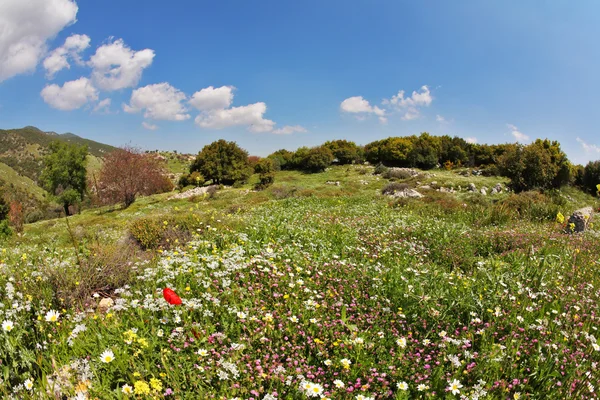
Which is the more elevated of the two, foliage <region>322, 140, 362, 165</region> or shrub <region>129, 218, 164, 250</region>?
foliage <region>322, 140, 362, 165</region>

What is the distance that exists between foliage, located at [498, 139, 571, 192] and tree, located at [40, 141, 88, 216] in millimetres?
51216

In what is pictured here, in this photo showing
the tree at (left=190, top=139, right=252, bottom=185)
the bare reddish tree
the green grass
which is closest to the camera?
the bare reddish tree

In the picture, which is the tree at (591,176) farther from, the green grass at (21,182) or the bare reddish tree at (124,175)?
the green grass at (21,182)

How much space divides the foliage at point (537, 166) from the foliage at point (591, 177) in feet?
18.0

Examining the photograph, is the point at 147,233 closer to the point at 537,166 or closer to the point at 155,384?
the point at 155,384

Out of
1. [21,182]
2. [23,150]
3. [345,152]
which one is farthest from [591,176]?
[23,150]

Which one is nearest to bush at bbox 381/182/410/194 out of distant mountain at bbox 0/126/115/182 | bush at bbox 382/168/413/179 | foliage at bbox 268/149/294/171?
bush at bbox 382/168/413/179

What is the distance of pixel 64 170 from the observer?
45156 mm

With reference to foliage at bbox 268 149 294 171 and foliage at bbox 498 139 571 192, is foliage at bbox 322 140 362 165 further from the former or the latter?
foliage at bbox 498 139 571 192

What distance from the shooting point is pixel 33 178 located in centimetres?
14675

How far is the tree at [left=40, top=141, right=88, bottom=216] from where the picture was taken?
1777 inches

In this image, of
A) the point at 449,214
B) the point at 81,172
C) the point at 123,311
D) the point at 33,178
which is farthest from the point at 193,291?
the point at 33,178

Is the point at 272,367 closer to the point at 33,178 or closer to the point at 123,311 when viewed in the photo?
the point at 123,311

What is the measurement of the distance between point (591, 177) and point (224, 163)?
40.9m
